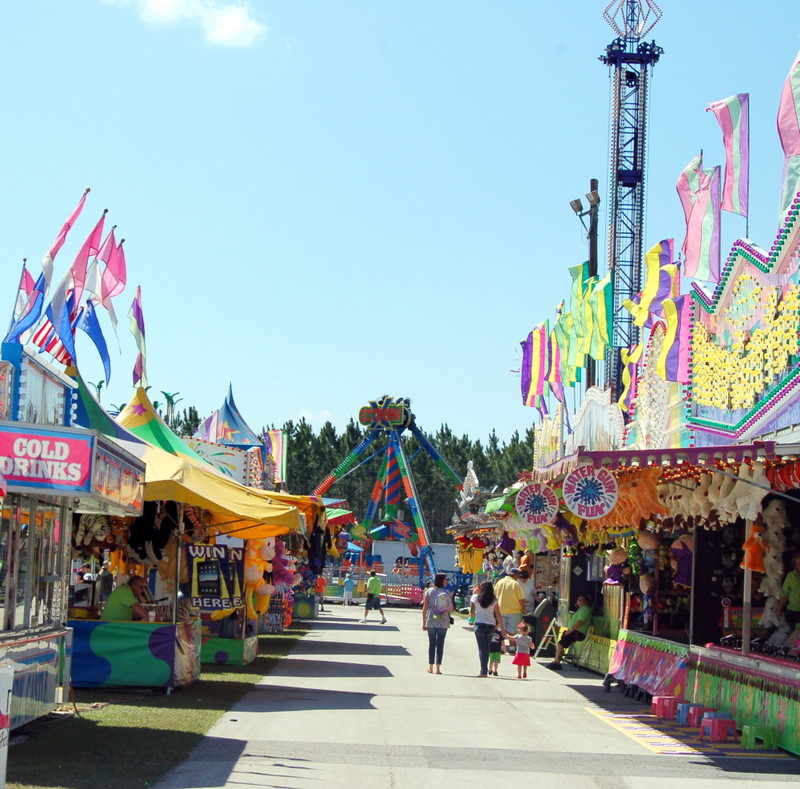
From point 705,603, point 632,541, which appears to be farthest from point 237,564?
point 705,603

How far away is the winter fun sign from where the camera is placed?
17281 mm

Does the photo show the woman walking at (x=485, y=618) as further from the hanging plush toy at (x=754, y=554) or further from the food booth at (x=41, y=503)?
the food booth at (x=41, y=503)

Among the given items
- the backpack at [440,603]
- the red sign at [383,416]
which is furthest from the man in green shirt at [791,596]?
the red sign at [383,416]

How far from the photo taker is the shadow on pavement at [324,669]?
18.5m

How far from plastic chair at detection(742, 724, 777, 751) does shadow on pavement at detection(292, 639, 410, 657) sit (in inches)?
478

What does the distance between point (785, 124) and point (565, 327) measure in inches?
453

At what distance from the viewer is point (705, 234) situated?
1680 cm

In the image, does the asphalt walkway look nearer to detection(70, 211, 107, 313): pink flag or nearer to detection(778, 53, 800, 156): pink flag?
detection(70, 211, 107, 313): pink flag

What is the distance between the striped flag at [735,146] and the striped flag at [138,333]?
8907mm

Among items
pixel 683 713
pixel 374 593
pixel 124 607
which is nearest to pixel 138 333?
pixel 124 607

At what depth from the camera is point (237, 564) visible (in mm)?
21422

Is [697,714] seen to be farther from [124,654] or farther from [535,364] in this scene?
[535,364]

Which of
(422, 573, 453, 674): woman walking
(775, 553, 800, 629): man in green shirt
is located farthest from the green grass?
(775, 553, 800, 629): man in green shirt

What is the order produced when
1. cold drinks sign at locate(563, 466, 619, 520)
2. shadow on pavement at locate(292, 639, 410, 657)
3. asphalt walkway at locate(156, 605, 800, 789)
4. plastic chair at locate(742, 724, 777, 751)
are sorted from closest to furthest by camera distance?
asphalt walkway at locate(156, 605, 800, 789), plastic chair at locate(742, 724, 777, 751), cold drinks sign at locate(563, 466, 619, 520), shadow on pavement at locate(292, 639, 410, 657)
